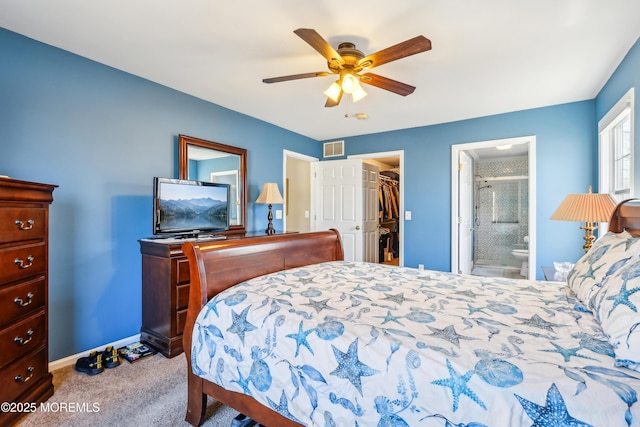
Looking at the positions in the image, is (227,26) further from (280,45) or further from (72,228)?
(72,228)

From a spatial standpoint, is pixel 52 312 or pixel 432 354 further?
pixel 52 312

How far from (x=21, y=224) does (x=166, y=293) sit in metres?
1.05

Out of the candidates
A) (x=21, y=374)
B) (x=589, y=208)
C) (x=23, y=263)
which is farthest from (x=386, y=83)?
(x=21, y=374)

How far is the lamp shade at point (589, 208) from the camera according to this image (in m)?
2.19

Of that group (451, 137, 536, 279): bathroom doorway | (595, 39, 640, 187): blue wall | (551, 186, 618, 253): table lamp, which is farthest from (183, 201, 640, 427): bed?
(451, 137, 536, 279): bathroom doorway

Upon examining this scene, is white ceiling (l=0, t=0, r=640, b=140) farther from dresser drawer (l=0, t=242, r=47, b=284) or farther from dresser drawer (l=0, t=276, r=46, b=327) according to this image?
dresser drawer (l=0, t=276, r=46, b=327)

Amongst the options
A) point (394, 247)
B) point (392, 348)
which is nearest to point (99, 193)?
point (392, 348)

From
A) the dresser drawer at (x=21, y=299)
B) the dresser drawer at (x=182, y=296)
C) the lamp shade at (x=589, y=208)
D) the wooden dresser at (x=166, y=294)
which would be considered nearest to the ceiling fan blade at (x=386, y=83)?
the lamp shade at (x=589, y=208)

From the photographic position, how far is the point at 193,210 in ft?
9.30

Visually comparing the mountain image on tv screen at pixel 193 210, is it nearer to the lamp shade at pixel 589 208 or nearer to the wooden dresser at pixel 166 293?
the wooden dresser at pixel 166 293

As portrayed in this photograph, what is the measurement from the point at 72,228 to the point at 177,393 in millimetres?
1448

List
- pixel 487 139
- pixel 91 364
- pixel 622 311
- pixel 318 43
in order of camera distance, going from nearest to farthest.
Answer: pixel 622 311 → pixel 318 43 → pixel 91 364 → pixel 487 139

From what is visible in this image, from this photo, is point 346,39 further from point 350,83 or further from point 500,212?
point 500,212

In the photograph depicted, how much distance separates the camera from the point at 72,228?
7.47 feet
